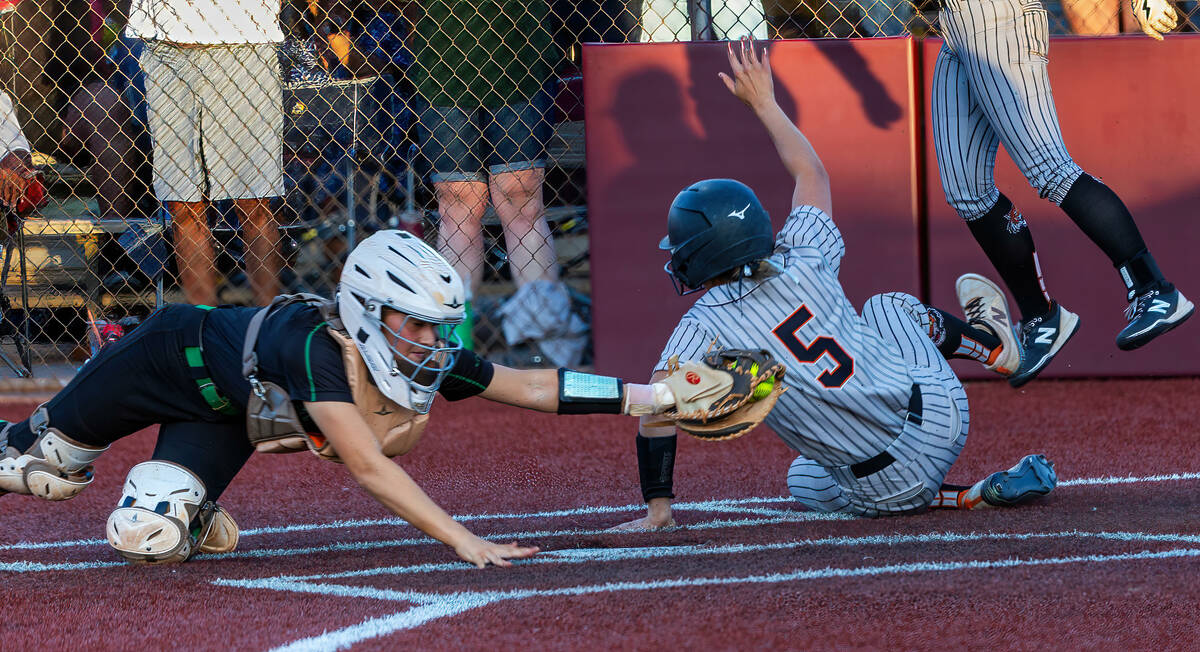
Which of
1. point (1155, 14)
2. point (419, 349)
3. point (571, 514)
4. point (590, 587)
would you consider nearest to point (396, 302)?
point (419, 349)

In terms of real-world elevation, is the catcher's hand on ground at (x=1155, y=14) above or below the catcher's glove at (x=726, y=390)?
above

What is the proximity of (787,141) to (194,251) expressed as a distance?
3.73m

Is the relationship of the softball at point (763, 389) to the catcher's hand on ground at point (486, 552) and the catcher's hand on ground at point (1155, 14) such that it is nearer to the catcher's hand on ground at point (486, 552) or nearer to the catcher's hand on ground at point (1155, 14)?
the catcher's hand on ground at point (486, 552)

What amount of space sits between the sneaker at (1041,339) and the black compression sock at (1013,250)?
4cm

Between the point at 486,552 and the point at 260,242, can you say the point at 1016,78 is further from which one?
the point at 260,242

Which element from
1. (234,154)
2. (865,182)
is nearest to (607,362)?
(865,182)

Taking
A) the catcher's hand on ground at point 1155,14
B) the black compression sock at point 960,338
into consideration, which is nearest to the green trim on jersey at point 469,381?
the black compression sock at point 960,338

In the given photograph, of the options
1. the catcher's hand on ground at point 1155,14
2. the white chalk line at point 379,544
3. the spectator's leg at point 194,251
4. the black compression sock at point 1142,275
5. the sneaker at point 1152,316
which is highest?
the catcher's hand on ground at point 1155,14

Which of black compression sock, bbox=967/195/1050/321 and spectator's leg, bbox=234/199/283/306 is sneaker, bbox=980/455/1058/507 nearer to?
black compression sock, bbox=967/195/1050/321

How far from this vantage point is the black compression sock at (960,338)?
4.45m

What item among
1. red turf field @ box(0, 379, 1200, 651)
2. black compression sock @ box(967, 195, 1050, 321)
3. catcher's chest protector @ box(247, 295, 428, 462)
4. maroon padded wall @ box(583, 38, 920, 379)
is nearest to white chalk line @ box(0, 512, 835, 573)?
red turf field @ box(0, 379, 1200, 651)

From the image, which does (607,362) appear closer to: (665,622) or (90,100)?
(90,100)

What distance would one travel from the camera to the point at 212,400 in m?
3.81

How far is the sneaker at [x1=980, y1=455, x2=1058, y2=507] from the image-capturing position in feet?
13.6
